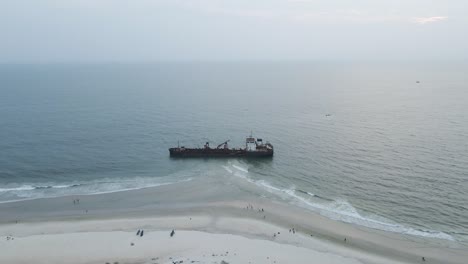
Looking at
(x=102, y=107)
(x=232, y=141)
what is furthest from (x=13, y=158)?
(x=102, y=107)

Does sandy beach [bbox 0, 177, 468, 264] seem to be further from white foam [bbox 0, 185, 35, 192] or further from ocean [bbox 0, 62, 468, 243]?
white foam [bbox 0, 185, 35, 192]

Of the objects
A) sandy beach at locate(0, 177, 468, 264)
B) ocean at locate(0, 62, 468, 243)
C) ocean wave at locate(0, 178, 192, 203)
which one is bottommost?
sandy beach at locate(0, 177, 468, 264)

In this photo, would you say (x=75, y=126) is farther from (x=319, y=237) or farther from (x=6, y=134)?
(x=319, y=237)

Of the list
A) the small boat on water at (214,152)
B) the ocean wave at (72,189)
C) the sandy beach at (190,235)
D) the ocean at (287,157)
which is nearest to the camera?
the sandy beach at (190,235)

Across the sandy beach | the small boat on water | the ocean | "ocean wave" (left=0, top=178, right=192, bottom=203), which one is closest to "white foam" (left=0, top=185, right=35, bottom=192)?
"ocean wave" (left=0, top=178, right=192, bottom=203)

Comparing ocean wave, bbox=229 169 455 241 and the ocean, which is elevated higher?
the ocean

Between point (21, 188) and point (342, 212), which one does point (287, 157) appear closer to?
point (342, 212)

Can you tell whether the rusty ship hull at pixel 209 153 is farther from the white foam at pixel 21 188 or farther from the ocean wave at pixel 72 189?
the white foam at pixel 21 188

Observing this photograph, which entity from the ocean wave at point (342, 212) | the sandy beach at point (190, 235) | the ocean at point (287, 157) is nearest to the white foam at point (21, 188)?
the ocean at point (287, 157)

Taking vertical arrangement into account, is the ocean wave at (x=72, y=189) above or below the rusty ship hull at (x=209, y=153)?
below
